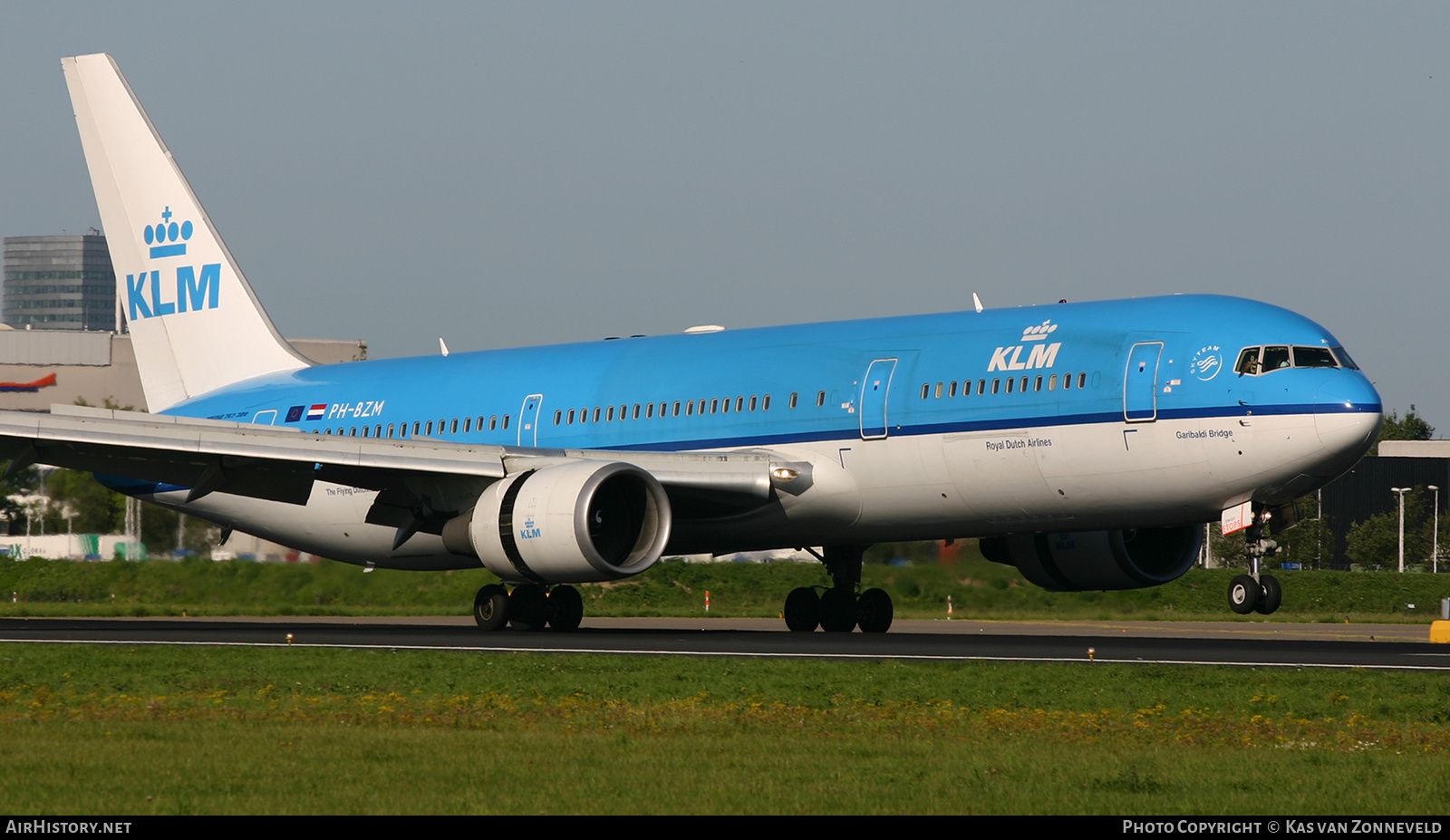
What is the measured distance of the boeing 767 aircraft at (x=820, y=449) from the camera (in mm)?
22391

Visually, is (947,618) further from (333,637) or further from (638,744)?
(638,744)

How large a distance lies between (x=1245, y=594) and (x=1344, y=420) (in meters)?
2.49

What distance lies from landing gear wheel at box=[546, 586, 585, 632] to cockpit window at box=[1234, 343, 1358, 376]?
10693 mm

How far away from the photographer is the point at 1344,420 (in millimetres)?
21594

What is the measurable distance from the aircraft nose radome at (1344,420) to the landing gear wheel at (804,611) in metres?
9.63

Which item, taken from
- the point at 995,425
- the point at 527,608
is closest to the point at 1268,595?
the point at 995,425

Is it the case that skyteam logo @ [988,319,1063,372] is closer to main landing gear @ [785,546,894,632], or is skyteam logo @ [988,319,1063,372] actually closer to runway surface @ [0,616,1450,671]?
runway surface @ [0,616,1450,671]

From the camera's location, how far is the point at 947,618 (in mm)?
38000

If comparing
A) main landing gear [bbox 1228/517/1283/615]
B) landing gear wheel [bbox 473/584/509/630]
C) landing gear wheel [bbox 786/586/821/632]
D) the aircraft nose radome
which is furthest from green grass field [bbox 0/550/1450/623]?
the aircraft nose radome

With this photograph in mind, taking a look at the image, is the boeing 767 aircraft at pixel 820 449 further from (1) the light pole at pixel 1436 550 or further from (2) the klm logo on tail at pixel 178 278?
(1) the light pole at pixel 1436 550

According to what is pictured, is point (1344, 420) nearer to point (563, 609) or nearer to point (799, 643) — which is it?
point (799, 643)

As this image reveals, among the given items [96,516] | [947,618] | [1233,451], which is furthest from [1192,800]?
[96,516]

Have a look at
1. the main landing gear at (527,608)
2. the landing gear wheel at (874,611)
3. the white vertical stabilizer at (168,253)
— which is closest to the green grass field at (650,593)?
the landing gear wheel at (874,611)

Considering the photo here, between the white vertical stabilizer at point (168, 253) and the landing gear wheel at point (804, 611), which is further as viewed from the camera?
the white vertical stabilizer at point (168, 253)
